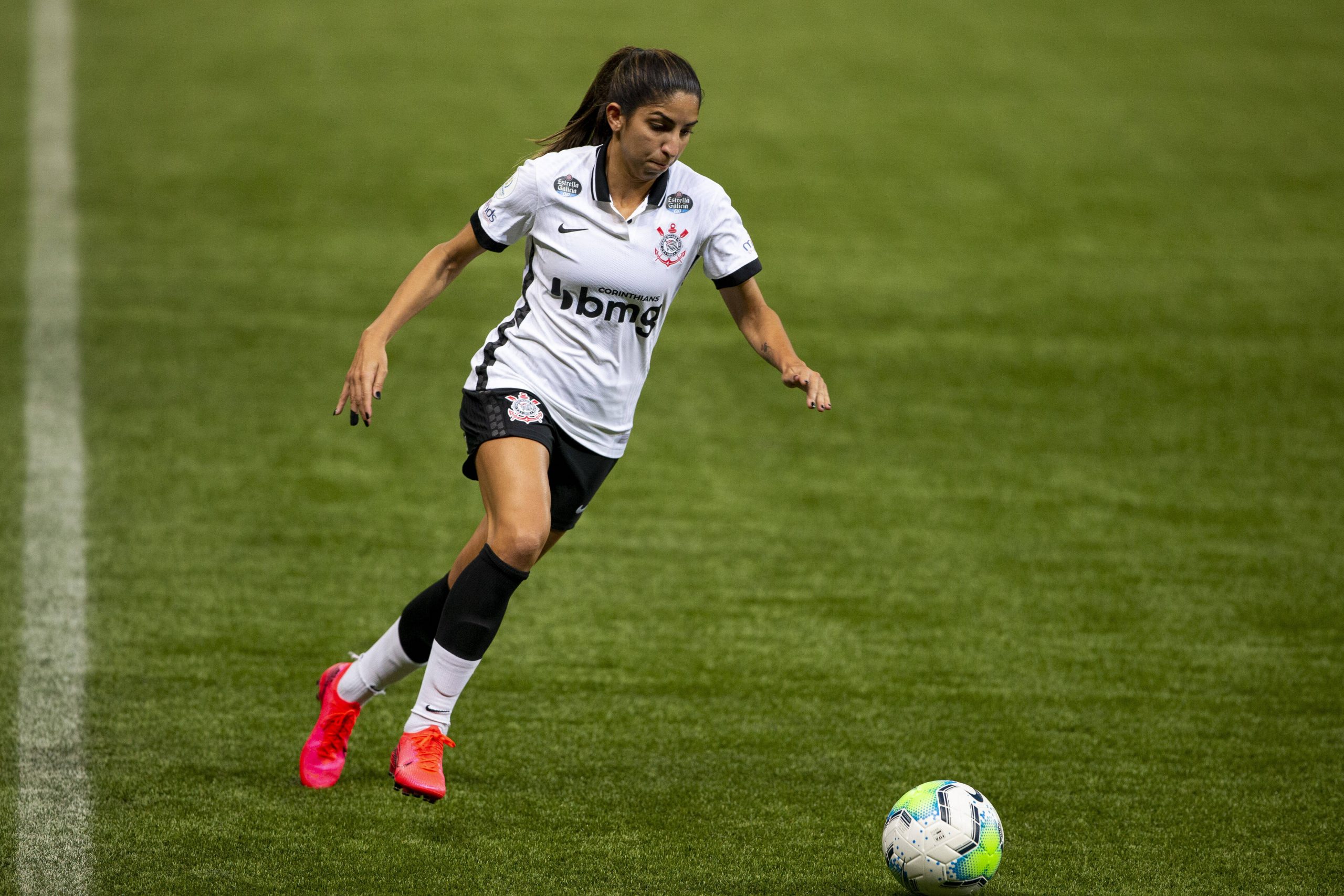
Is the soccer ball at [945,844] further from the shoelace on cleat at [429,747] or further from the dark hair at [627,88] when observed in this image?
the dark hair at [627,88]

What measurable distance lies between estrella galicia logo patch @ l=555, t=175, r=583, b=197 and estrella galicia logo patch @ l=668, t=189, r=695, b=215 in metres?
0.25

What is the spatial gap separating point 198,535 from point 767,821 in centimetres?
345

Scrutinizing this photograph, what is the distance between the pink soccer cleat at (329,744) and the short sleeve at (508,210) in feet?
4.81

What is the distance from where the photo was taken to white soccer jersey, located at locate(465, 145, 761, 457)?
12.5ft

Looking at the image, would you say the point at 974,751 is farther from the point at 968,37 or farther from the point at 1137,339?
the point at 968,37

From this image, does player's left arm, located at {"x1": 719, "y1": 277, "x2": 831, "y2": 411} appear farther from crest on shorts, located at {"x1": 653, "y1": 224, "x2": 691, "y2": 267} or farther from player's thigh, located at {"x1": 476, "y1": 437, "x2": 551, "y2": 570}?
player's thigh, located at {"x1": 476, "y1": 437, "x2": 551, "y2": 570}

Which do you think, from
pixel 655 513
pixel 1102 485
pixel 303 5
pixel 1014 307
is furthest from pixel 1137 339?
pixel 303 5

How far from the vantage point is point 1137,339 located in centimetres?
941

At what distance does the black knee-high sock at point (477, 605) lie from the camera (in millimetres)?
3686

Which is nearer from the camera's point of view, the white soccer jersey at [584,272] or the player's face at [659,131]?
the player's face at [659,131]

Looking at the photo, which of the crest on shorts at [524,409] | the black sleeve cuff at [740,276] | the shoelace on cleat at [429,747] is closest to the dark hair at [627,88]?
the black sleeve cuff at [740,276]

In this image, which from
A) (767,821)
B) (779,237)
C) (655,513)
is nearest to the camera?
(767,821)

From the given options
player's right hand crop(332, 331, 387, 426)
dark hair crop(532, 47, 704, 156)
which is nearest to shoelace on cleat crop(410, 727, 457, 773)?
player's right hand crop(332, 331, 387, 426)

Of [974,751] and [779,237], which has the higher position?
[974,751]
